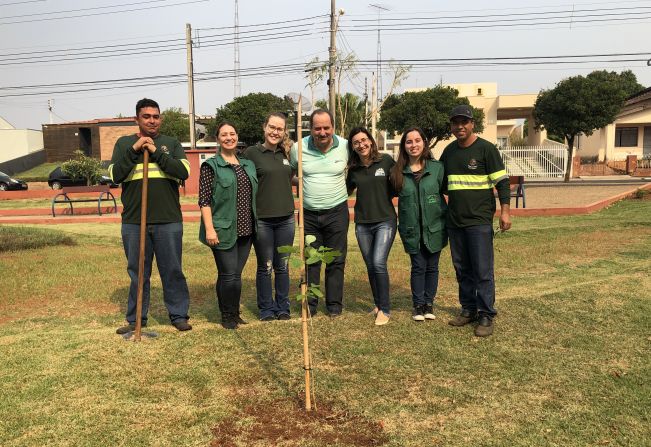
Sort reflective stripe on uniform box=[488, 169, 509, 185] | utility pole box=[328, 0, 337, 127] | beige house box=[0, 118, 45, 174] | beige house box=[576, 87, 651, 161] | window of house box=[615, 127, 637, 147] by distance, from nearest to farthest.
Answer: reflective stripe on uniform box=[488, 169, 509, 185]
utility pole box=[328, 0, 337, 127]
beige house box=[576, 87, 651, 161]
window of house box=[615, 127, 637, 147]
beige house box=[0, 118, 45, 174]

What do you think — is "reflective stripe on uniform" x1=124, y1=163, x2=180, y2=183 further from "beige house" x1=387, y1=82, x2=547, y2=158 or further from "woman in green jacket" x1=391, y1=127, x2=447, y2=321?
"beige house" x1=387, y1=82, x2=547, y2=158

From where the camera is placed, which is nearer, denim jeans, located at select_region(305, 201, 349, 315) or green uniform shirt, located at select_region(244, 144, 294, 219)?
green uniform shirt, located at select_region(244, 144, 294, 219)

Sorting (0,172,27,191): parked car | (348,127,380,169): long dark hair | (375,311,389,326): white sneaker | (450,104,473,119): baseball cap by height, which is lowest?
(375,311,389,326): white sneaker

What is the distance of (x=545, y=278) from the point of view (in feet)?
20.3

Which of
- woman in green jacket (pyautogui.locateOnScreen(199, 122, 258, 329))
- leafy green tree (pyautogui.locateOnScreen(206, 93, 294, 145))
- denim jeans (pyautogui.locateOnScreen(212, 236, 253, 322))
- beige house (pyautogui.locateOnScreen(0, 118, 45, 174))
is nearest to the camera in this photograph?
woman in green jacket (pyautogui.locateOnScreen(199, 122, 258, 329))

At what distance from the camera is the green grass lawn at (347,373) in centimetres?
282

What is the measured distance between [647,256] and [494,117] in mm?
32839

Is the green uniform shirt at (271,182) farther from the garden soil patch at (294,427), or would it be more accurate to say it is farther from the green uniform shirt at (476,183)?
the garden soil patch at (294,427)

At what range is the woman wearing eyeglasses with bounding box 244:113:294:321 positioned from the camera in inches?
179

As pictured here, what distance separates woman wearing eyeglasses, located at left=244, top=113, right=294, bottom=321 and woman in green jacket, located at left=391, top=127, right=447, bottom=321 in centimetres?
91

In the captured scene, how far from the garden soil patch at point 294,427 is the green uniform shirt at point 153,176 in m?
1.85

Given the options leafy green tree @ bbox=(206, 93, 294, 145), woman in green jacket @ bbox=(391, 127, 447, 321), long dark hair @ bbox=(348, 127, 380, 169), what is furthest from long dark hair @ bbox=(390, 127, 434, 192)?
leafy green tree @ bbox=(206, 93, 294, 145)

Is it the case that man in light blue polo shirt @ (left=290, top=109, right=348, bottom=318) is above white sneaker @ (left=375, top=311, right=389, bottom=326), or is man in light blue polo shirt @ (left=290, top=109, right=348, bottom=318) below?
above

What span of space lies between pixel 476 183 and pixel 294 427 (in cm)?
235
